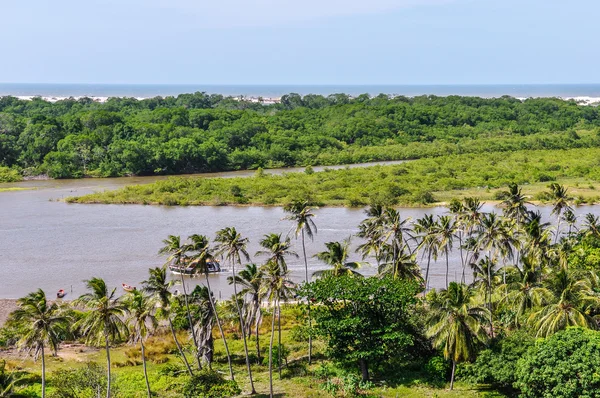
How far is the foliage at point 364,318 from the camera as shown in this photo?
36844mm

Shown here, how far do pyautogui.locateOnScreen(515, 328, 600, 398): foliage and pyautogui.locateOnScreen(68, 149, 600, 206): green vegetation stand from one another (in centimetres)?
5264

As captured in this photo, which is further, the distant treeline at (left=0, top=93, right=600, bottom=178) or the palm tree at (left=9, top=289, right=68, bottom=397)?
the distant treeline at (left=0, top=93, right=600, bottom=178)

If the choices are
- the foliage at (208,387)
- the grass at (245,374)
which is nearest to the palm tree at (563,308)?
the grass at (245,374)

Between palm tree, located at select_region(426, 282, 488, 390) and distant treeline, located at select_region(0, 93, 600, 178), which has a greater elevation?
distant treeline, located at select_region(0, 93, 600, 178)

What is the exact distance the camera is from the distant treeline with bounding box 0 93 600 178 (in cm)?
11612

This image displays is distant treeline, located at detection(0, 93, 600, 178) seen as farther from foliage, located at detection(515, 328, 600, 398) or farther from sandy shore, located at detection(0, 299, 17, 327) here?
foliage, located at detection(515, 328, 600, 398)

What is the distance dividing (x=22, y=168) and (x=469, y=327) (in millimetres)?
100582

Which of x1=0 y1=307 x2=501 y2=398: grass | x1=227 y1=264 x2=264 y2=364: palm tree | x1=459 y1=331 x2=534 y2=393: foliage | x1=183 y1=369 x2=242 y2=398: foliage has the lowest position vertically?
x1=0 y1=307 x2=501 y2=398: grass

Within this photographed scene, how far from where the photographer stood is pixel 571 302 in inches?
1361

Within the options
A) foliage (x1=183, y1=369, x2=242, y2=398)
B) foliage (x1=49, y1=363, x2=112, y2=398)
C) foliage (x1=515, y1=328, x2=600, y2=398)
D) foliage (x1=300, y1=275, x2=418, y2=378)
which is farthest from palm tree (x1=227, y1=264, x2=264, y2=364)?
foliage (x1=515, y1=328, x2=600, y2=398)

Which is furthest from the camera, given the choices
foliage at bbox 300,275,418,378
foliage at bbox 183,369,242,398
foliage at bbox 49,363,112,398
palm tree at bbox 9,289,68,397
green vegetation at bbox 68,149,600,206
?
green vegetation at bbox 68,149,600,206

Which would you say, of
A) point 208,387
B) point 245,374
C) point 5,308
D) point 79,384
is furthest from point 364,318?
point 5,308

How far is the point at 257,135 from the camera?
13275 centimetres

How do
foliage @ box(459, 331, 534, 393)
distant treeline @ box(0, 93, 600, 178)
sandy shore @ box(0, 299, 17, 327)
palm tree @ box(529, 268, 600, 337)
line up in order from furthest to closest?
distant treeline @ box(0, 93, 600, 178) → sandy shore @ box(0, 299, 17, 327) → foliage @ box(459, 331, 534, 393) → palm tree @ box(529, 268, 600, 337)
